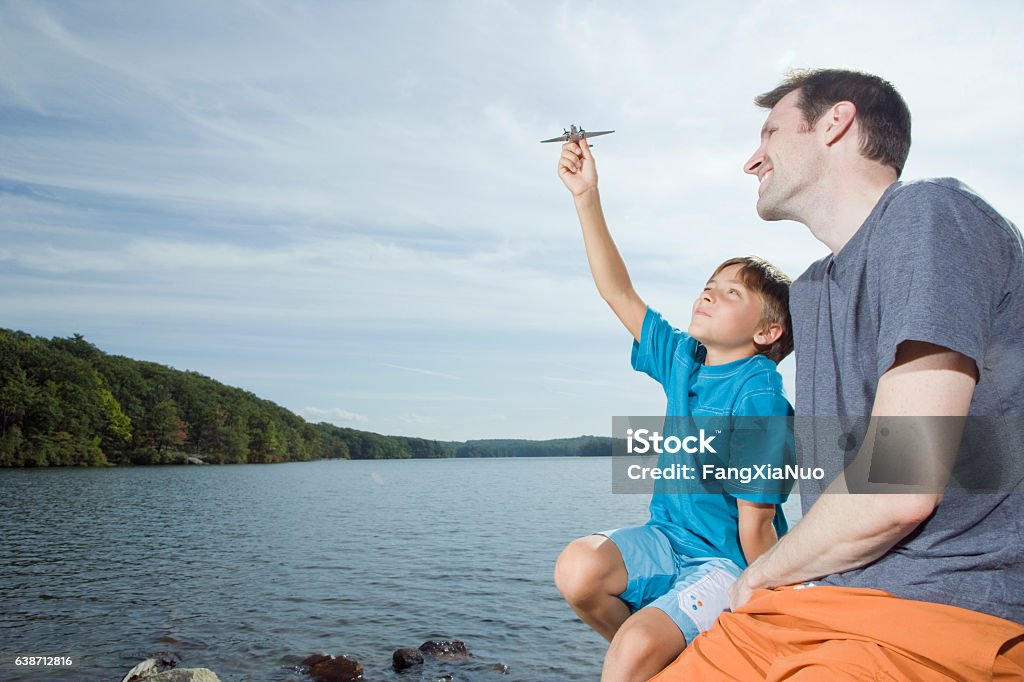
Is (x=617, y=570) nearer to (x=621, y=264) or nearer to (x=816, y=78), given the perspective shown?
(x=621, y=264)

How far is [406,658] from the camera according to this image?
12820 millimetres

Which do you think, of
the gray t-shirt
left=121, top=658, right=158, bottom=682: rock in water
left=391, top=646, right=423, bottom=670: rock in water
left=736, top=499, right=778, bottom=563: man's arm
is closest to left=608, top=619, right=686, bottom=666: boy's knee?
left=736, top=499, right=778, bottom=563: man's arm

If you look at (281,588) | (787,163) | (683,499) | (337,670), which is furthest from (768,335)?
(281,588)

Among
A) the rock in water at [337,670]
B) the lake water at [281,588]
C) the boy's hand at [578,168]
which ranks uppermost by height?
the boy's hand at [578,168]

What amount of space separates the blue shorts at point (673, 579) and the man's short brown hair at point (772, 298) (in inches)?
37.9

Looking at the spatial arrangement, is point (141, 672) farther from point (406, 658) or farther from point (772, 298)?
point (772, 298)

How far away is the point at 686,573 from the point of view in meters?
3.08

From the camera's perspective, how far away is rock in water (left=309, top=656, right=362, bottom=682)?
12.1 metres

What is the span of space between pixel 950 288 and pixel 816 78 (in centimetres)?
113

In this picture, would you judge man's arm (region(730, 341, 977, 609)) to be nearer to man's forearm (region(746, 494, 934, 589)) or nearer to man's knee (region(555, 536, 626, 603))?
man's forearm (region(746, 494, 934, 589))

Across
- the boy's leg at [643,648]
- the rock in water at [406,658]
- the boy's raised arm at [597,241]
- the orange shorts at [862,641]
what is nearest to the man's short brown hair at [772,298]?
the boy's raised arm at [597,241]

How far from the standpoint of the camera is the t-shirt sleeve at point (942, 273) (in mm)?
1795

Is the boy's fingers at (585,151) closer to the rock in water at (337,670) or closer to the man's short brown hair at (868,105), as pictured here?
the man's short brown hair at (868,105)

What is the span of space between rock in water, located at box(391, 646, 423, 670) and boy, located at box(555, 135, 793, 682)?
34.3 ft
